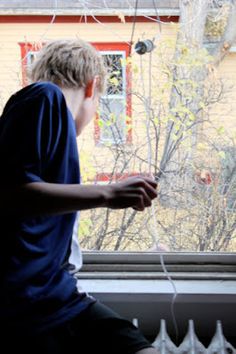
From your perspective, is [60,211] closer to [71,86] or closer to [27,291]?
[27,291]

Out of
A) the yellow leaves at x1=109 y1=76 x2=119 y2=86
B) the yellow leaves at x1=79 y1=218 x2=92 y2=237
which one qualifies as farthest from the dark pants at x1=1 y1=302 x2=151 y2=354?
the yellow leaves at x1=109 y1=76 x2=119 y2=86

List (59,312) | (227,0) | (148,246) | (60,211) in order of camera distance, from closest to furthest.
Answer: (60,211) → (59,312) → (227,0) → (148,246)

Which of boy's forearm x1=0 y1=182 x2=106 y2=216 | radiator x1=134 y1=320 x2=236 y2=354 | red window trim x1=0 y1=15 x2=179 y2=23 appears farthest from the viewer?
red window trim x1=0 y1=15 x2=179 y2=23

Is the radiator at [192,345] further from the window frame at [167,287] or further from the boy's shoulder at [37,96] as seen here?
the boy's shoulder at [37,96]

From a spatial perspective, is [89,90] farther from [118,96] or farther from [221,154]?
[221,154]

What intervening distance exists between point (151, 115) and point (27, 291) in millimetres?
722

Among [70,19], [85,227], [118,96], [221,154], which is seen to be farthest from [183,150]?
[70,19]

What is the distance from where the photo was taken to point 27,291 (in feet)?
3.38

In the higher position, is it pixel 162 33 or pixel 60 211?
pixel 162 33

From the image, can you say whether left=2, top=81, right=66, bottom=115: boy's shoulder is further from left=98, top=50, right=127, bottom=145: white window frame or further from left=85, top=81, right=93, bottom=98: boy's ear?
left=98, top=50, right=127, bottom=145: white window frame

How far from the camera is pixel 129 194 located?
3.06 feet

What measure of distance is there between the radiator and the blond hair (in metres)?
0.68

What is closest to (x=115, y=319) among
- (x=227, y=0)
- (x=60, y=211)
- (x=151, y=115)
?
(x=60, y=211)

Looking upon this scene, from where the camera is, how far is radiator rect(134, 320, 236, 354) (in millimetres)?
1385
